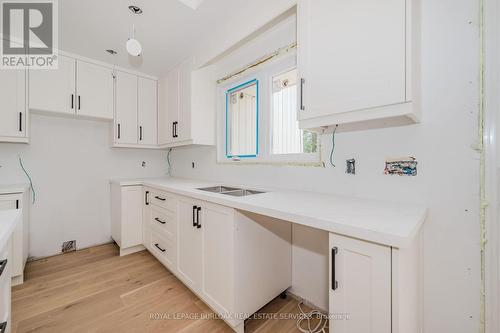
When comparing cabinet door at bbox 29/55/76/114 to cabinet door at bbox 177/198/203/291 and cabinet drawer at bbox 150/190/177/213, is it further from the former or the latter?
cabinet door at bbox 177/198/203/291

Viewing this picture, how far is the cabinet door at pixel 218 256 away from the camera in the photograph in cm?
135

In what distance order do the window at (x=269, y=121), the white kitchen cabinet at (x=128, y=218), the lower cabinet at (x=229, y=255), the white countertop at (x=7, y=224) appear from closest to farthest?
the white countertop at (x=7, y=224) → the lower cabinet at (x=229, y=255) → the window at (x=269, y=121) → the white kitchen cabinet at (x=128, y=218)

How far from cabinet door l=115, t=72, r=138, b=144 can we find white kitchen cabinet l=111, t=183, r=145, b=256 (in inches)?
25.8

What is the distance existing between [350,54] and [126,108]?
108 inches

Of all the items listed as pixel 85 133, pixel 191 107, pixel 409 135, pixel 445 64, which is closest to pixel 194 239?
pixel 191 107

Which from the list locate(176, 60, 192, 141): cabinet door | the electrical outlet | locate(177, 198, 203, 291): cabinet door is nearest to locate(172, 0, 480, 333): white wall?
locate(177, 198, 203, 291): cabinet door

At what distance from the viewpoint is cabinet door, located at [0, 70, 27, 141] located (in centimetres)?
201

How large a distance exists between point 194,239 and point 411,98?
5.27 feet

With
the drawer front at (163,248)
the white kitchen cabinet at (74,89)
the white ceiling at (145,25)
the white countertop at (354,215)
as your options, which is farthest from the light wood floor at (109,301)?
the white ceiling at (145,25)

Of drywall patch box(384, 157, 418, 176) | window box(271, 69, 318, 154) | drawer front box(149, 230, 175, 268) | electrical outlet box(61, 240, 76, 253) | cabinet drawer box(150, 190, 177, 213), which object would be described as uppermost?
window box(271, 69, 318, 154)

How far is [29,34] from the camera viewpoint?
1995mm

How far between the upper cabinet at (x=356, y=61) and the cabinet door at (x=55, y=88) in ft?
8.33

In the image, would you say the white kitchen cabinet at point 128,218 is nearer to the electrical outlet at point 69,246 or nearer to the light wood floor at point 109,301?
the light wood floor at point 109,301

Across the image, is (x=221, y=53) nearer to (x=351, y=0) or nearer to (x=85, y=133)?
(x=351, y=0)
